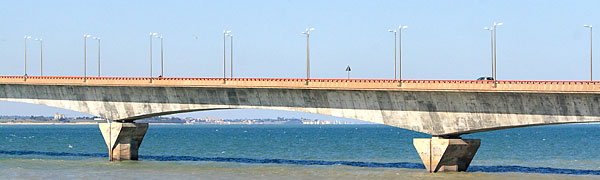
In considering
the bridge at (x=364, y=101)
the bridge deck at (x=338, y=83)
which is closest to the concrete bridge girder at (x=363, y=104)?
the bridge at (x=364, y=101)

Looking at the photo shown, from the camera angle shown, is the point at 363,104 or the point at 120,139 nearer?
the point at 363,104

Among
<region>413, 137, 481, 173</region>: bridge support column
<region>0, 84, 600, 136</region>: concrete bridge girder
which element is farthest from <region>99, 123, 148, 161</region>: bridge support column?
<region>413, 137, 481, 173</region>: bridge support column

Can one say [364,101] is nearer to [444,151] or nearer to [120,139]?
[444,151]

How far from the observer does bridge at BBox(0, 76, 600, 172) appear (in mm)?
56750

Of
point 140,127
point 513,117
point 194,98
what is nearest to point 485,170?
point 513,117

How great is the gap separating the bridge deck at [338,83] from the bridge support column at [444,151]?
3.96 metres

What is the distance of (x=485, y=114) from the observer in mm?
59094

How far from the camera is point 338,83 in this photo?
62.9 meters

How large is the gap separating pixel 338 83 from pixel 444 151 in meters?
8.17

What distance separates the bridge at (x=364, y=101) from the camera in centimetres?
5675

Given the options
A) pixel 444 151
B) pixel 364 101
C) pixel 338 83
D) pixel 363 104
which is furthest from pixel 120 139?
pixel 444 151

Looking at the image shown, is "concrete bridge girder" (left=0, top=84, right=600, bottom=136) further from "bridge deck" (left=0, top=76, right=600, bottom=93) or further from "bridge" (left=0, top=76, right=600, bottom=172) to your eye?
"bridge deck" (left=0, top=76, right=600, bottom=93)

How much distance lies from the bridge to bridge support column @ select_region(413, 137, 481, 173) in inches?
2.5

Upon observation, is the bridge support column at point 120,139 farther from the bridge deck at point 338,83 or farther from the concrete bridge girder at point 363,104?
the bridge deck at point 338,83
